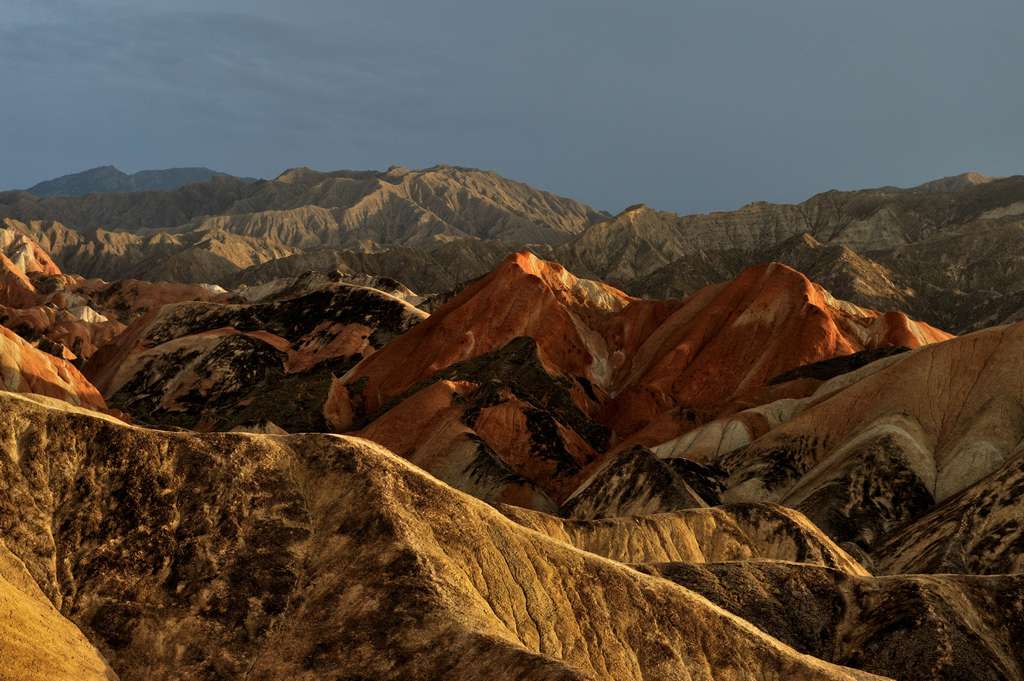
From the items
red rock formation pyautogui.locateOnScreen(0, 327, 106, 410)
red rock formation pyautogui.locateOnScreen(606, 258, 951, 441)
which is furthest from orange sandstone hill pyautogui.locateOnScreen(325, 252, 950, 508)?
red rock formation pyautogui.locateOnScreen(0, 327, 106, 410)

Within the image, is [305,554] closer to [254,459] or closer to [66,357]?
[254,459]

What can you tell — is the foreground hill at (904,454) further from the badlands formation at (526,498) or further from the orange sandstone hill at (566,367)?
the orange sandstone hill at (566,367)

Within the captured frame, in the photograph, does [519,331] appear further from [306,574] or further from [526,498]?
[306,574]

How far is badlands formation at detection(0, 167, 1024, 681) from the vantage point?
34375 millimetres

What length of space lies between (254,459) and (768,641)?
1801 cm

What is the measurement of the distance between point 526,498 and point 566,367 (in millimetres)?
49375

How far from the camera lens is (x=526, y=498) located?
279 ft

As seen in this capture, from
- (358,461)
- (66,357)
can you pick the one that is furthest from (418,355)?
(358,461)

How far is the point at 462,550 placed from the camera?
124ft

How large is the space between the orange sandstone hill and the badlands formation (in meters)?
0.38

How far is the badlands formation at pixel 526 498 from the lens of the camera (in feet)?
113

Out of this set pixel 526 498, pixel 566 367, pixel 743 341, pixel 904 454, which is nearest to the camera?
pixel 904 454

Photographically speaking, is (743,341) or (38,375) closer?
(38,375)

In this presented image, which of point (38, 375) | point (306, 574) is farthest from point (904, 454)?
point (38, 375)
